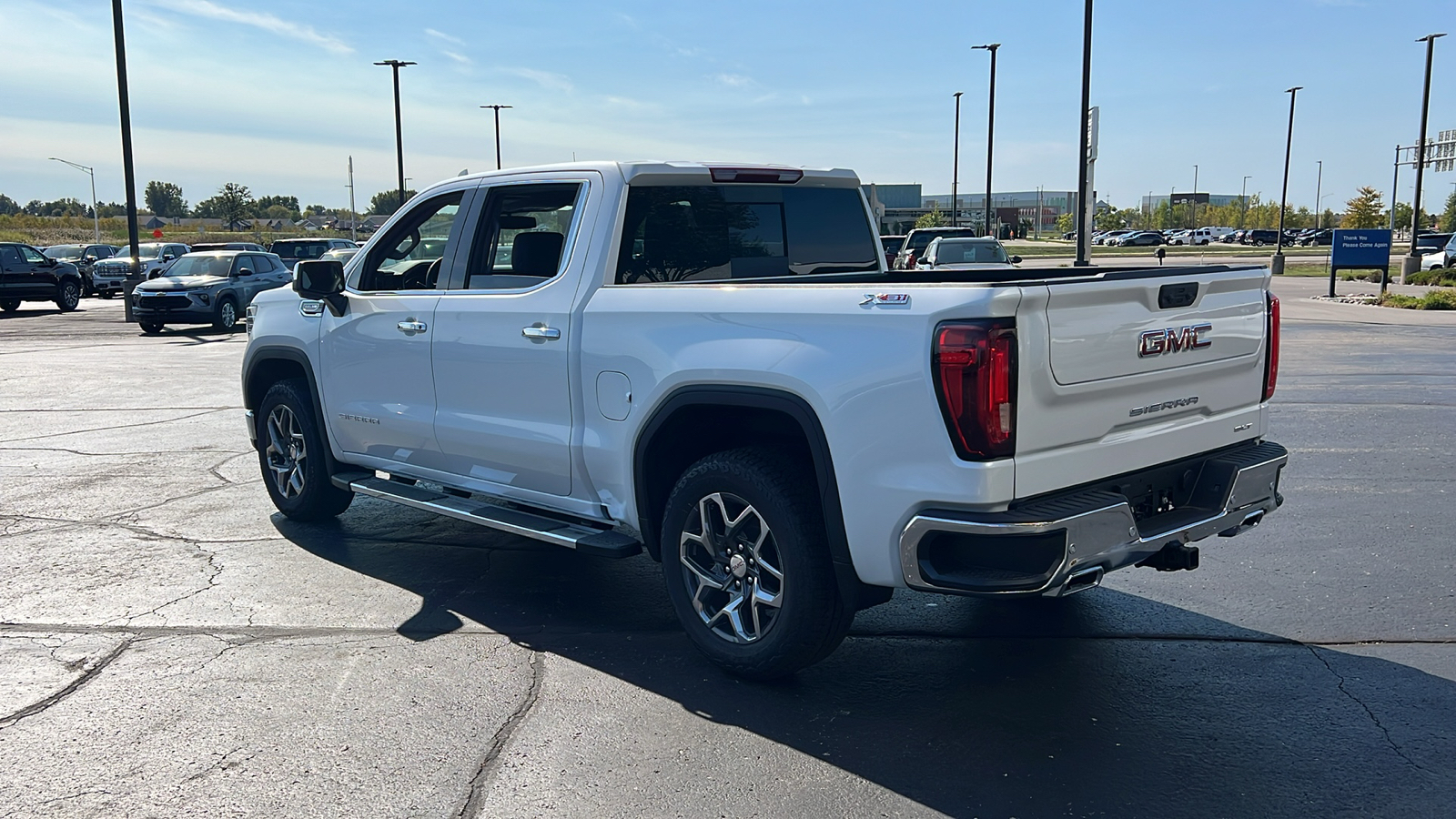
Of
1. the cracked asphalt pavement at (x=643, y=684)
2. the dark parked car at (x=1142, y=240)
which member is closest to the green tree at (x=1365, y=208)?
the dark parked car at (x=1142, y=240)

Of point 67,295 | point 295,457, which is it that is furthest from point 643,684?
point 67,295

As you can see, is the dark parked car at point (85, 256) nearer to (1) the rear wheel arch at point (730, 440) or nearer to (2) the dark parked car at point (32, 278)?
(2) the dark parked car at point (32, 278)

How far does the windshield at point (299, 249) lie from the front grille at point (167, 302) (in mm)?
5253

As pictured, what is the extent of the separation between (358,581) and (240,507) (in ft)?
6.94

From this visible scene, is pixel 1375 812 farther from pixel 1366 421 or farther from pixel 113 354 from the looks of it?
pixel 113 354

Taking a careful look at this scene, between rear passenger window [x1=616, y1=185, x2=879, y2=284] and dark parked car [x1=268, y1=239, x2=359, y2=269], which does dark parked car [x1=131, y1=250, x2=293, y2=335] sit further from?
rear passenger window [x1=616, y1=185, x2=879, y2=284]

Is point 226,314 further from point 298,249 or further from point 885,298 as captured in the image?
point 885,298

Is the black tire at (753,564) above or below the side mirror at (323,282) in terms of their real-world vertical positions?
below

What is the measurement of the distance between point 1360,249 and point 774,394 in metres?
28.7

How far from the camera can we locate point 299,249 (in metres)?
28.0

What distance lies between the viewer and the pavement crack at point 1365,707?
3754 mm

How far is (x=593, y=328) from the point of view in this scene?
4.85m

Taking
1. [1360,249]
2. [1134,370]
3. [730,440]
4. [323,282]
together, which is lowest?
[730,440]

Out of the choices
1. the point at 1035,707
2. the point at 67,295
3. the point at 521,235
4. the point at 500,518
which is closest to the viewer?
the point at 1035,707
